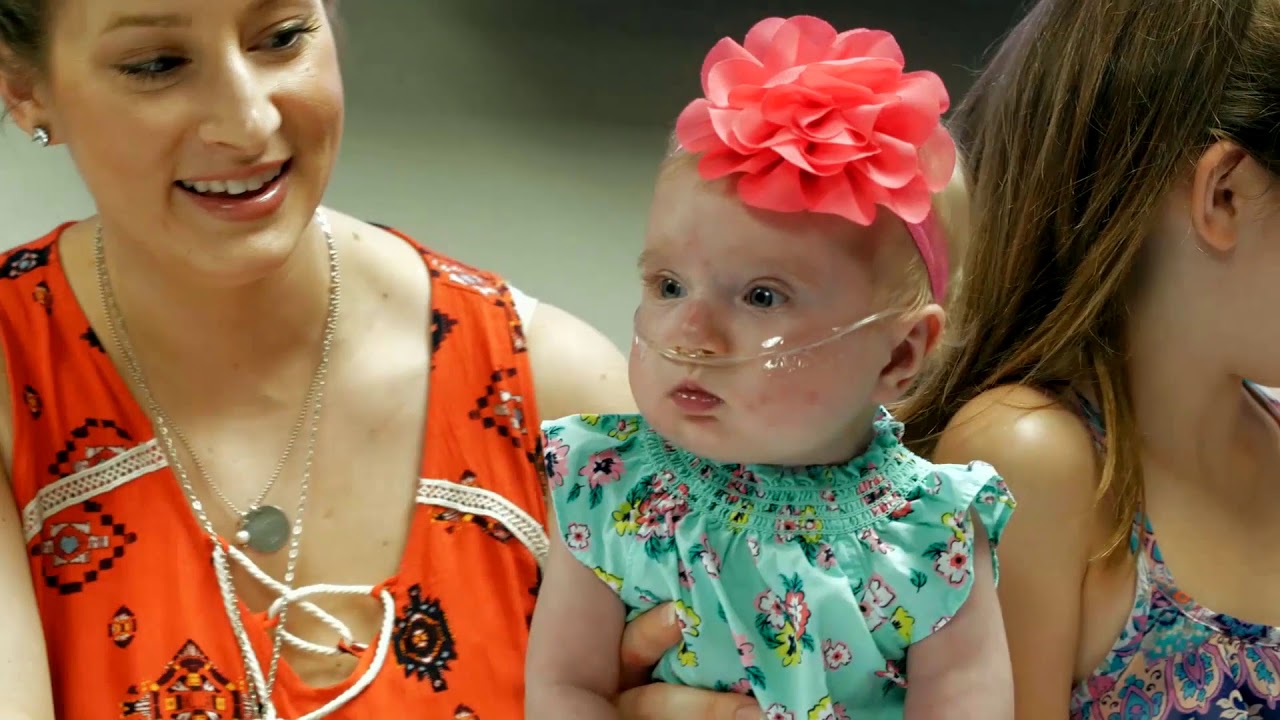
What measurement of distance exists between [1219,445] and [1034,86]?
16.8 inches

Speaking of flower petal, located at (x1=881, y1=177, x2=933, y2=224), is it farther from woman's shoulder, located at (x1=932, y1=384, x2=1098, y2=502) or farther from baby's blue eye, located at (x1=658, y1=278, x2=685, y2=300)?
woman's shoulder, located at (x1=932, y1=384, x2=1098, y2=502)

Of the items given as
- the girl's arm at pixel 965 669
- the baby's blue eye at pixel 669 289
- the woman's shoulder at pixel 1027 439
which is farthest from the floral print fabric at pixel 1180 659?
the baby's blue eye at pixel 669 289

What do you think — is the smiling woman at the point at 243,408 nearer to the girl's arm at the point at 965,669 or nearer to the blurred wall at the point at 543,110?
the girl's arm at the point at 965,669

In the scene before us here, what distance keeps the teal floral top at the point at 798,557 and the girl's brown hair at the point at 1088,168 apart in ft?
0.63

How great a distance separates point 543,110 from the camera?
295 cm

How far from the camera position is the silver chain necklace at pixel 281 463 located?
50.9 inches

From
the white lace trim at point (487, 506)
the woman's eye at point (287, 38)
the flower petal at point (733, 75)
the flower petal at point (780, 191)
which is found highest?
the woman's eye at point (287, 38)

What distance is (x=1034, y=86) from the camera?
1316 mm

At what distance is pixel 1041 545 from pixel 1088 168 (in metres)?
0.38

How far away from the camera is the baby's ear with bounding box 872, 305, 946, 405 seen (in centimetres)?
96

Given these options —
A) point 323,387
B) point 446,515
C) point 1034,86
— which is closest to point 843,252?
point 1034,86

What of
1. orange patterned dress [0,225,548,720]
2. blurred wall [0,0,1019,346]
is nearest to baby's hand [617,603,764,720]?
orange patterned dress [0,225,548,720]

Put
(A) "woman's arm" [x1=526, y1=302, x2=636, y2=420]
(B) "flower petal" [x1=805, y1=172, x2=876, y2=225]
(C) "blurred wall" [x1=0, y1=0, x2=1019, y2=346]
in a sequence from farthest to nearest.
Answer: (C) "blurred wall" [x1=0, y1=0, x2=1019, y2=346], (A) "woman's arm" [x1=526, y1=302, x2=636, y2=420], (B) "flower petal" [x1=805, y1=172, x2=876, y2=225]

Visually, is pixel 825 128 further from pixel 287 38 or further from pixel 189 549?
pixel 189 549
